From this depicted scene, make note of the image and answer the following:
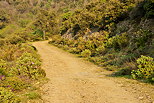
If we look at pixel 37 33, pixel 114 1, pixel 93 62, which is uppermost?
pixel 114 1

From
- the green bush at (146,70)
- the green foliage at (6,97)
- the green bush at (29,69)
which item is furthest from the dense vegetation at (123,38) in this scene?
the green foliage at (6,97)

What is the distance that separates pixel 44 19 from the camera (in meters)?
51.4

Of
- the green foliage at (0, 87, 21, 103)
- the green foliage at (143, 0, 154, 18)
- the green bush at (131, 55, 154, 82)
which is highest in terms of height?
the green foliage at (143, 0, 154, 18)

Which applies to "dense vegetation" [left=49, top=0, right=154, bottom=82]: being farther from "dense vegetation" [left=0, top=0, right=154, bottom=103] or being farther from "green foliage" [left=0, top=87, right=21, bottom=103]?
"green foliage" [left=0, top=87, right=21, bottom=103]

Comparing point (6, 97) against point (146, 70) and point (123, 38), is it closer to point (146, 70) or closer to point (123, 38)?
point (146, 70)

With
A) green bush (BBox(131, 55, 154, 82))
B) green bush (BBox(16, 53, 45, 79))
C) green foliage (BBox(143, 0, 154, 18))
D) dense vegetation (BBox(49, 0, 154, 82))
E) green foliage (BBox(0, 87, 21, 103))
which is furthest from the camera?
green foliage (BBox(143, 0, 154, 18))

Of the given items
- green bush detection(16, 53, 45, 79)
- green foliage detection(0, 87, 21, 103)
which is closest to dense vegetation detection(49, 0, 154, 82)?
green bush detection(16, 53, 45, 79)

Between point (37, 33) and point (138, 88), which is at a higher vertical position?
point (37, 33)

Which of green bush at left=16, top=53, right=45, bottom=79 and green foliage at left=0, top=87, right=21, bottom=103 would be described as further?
green bush at left=16, top=53, right=45, bottom=79

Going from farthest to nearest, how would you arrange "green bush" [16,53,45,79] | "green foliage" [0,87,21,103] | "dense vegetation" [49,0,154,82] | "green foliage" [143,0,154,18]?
"green foliage" [143,0,154,18], "dense vegetation" [49,0,154,82], "green bush" [16,53,45,79], "green foliage" [0,87,21,103]

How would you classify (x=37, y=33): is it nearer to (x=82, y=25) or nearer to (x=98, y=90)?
(x=82, y=25)

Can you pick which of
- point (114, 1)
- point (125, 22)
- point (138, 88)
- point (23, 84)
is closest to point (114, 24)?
point (125, 22)

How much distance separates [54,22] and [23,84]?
4943 cm

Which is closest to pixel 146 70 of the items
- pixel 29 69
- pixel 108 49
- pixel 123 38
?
pixel 29 69
